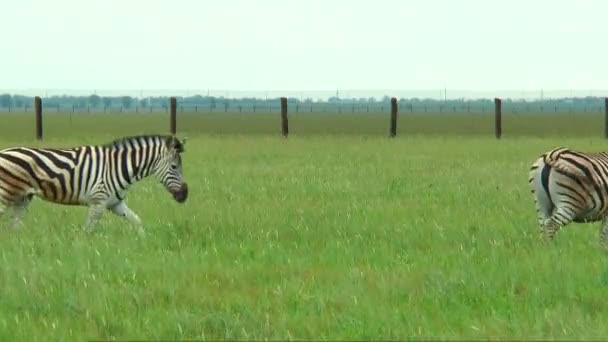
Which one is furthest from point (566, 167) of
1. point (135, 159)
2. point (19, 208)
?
point (19, 208)

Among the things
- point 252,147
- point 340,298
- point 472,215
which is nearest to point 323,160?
point 252,147

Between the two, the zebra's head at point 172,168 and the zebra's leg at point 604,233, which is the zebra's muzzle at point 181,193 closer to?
the zebra's head at point 172,168

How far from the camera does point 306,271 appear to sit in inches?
350

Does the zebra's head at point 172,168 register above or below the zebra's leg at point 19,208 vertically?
above

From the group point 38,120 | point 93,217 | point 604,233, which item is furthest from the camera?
point 38,120

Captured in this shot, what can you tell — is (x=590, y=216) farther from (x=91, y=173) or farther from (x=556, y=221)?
(x=91, y=173)

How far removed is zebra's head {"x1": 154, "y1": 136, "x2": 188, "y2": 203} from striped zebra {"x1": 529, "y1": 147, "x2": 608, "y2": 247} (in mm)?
4725

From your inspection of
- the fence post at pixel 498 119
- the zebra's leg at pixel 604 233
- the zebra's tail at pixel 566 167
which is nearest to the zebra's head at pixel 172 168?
the zebra's tail at pixel 566 167

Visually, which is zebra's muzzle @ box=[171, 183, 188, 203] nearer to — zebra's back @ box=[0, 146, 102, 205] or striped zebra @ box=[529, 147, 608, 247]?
zebra's back @ box=[0, 146, 102, 205]

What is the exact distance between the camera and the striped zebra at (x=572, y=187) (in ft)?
33.0

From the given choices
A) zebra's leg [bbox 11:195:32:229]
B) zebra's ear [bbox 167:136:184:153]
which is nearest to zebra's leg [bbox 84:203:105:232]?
zebra's leg [bbox 11:195:32:229]

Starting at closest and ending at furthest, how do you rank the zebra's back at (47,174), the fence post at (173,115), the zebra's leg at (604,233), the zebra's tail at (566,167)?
the zebra's tail at (566,167), the zebra's leg at (604,233), the zebra's back at (47,174), the fence post at (173,115)

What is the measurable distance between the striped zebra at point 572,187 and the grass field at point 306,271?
40cm

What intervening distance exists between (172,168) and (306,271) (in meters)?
3.71
